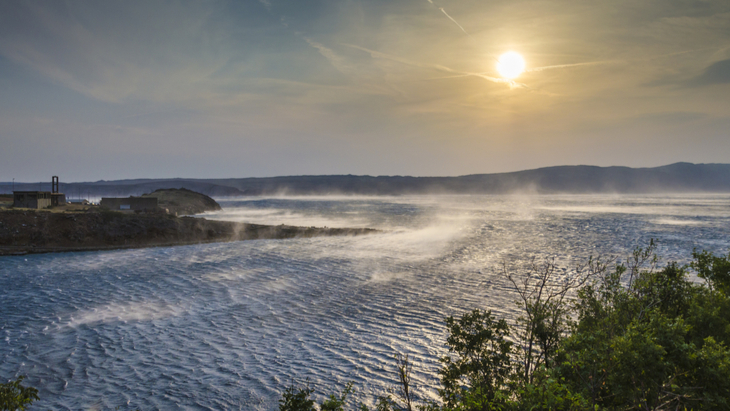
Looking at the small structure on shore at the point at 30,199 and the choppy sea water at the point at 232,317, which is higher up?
the small structure on shore at the point at 30,199

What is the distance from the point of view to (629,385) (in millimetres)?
7453

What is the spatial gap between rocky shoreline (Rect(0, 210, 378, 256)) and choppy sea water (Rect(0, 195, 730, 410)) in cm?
418

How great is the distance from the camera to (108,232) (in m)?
47.9

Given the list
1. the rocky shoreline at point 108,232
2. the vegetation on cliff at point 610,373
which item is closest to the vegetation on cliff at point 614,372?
the vegetation on cliff at point 610,373

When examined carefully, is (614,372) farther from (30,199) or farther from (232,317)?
(30,199)

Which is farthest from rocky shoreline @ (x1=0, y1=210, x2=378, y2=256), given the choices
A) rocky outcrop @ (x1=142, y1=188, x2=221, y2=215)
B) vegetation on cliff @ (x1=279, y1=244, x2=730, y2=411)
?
vegetation on cliff @ (x1=279, y1=244, x2=730, y2=411)

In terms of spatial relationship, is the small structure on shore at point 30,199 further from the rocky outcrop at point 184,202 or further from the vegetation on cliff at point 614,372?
the vegetation on cliff at point 614,372

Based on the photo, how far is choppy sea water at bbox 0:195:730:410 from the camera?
1386cm

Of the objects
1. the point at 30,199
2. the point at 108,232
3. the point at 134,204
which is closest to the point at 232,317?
the point at 108,232

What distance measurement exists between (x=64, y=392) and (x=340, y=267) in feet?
75.9

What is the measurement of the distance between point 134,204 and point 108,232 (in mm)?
28217

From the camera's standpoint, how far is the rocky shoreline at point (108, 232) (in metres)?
43.6

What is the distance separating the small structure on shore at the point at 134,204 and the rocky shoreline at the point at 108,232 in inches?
924

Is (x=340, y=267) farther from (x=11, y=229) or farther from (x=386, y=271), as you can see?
(x=11, y=229)
